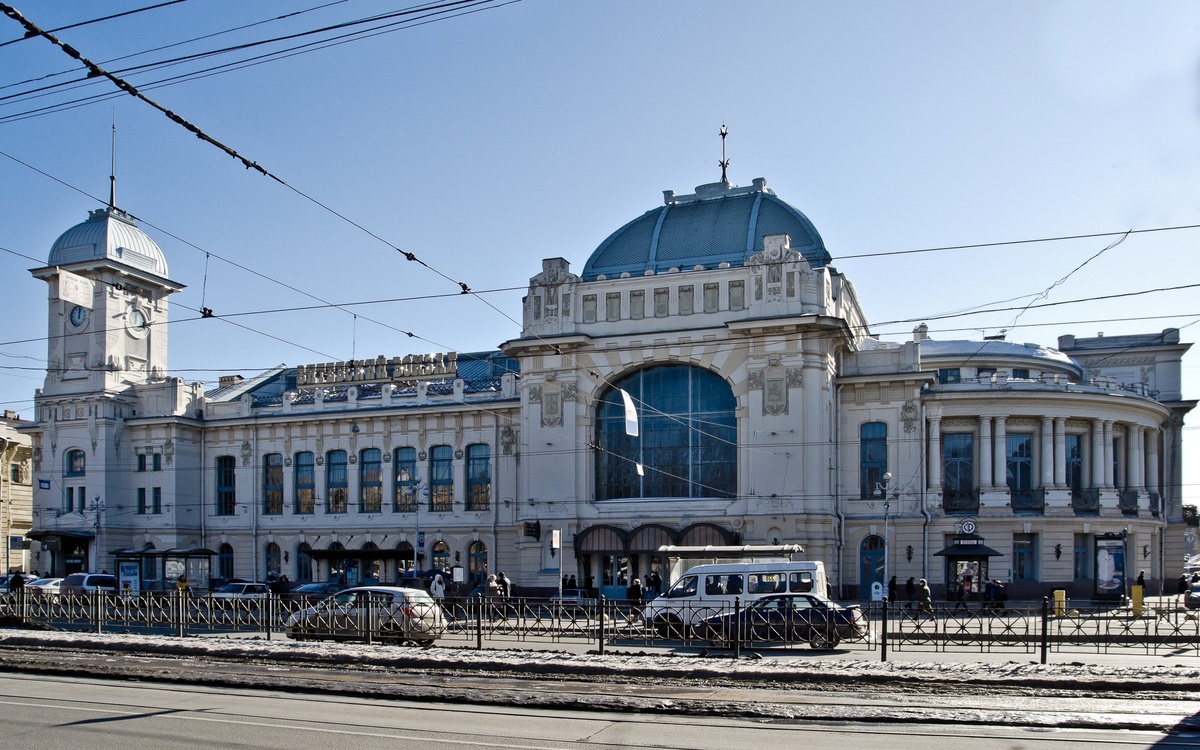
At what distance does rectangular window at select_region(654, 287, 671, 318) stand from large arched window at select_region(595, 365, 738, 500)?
2.31 metres

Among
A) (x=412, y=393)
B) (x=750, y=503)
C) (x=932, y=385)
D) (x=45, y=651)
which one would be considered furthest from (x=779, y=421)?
(x=45, y=651)

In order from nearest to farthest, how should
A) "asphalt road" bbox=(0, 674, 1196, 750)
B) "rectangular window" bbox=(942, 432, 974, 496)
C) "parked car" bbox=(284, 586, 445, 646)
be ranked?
"asphalt road" bbox=(0, 674, 1196, 750) < "parked car" bbox=(284, 586, 445, 646) < "rectangular window" bbox=(942, 432, 974, 496)

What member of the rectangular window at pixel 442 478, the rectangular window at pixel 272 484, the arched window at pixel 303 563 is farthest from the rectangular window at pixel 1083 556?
the rectangular window at pixel 272 484

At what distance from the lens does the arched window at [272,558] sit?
5788 centimetres

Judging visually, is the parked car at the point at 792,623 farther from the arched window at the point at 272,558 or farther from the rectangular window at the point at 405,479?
the arched window at the point at 272,558

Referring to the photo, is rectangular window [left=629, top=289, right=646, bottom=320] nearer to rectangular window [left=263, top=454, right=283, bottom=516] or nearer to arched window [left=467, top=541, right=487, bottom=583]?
arched window [left=467, top=541, right=487, bottom=583]

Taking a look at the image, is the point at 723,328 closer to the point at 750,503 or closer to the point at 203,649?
the point at 750,503

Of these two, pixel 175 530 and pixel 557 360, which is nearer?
pixel 557 360

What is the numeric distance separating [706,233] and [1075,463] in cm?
1891

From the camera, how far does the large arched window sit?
4644 centimetres

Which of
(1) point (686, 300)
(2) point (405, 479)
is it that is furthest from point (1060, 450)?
(2) point (405, 479)

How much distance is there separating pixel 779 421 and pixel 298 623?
22.4 metres

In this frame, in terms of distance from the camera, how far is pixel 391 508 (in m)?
55.5

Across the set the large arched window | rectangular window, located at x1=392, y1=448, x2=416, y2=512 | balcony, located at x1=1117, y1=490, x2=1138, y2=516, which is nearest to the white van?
the large arched window
